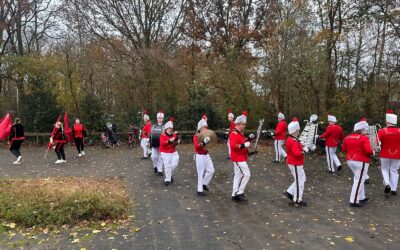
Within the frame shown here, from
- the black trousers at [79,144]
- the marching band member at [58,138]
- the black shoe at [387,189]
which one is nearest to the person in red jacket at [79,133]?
the black trousers at [79,144]

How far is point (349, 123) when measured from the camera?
1599 cm

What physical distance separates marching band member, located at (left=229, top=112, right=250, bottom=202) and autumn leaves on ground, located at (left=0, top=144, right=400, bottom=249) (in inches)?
13.5

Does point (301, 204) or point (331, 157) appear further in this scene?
point (331, 157)

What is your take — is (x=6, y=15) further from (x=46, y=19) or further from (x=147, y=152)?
(x=147, y=152)

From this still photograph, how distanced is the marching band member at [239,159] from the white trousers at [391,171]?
353 cm

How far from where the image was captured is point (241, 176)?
8969mm

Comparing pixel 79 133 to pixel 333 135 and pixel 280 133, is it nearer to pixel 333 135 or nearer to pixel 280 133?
pixel 280 133

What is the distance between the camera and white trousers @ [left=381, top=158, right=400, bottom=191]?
31.3 feet

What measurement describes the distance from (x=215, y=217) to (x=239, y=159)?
1.62m

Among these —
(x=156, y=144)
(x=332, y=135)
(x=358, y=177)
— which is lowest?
(x=358, y=177)

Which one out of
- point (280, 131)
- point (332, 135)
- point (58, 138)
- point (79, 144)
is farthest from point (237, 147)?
point (79, 144)

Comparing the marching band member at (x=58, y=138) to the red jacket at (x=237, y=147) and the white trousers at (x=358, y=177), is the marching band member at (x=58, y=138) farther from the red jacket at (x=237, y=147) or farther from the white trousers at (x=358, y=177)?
the white trousers at (x=358, y=177)

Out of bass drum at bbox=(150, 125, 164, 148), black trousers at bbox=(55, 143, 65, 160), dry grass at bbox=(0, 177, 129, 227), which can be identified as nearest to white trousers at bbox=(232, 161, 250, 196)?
dry grass at bbox=(0, 177, 129, 227)

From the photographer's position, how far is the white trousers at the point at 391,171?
31.3ft
